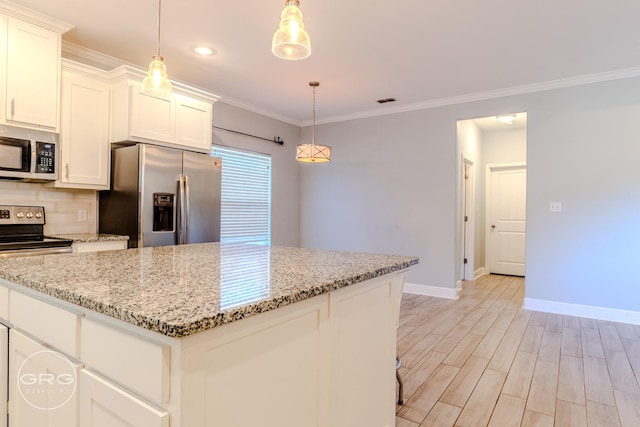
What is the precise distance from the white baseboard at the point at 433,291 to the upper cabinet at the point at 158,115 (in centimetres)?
318

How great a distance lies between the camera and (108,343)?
918mm

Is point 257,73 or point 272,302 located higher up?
point 257,73

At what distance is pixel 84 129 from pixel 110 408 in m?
2.88

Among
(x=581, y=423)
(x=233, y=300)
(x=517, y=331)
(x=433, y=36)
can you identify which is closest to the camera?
(x=233, y=300)

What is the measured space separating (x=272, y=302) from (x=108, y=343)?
427 millimetres

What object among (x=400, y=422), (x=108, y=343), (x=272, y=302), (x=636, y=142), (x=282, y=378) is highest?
(x=636, y=142)

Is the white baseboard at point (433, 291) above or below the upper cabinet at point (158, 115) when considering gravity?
below

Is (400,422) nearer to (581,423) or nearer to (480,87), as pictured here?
(581,423)

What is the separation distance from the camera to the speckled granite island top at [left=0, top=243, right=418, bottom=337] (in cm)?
82

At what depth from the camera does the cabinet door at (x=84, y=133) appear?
9.62 ft

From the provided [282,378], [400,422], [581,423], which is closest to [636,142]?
[581,423]

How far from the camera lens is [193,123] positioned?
3.67 m

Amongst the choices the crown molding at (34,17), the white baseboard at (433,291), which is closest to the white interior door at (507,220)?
the white baseboard at (433,291)

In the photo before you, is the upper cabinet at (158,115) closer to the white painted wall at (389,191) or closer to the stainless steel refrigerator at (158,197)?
the stainless steel refrigerator at (158,197)
